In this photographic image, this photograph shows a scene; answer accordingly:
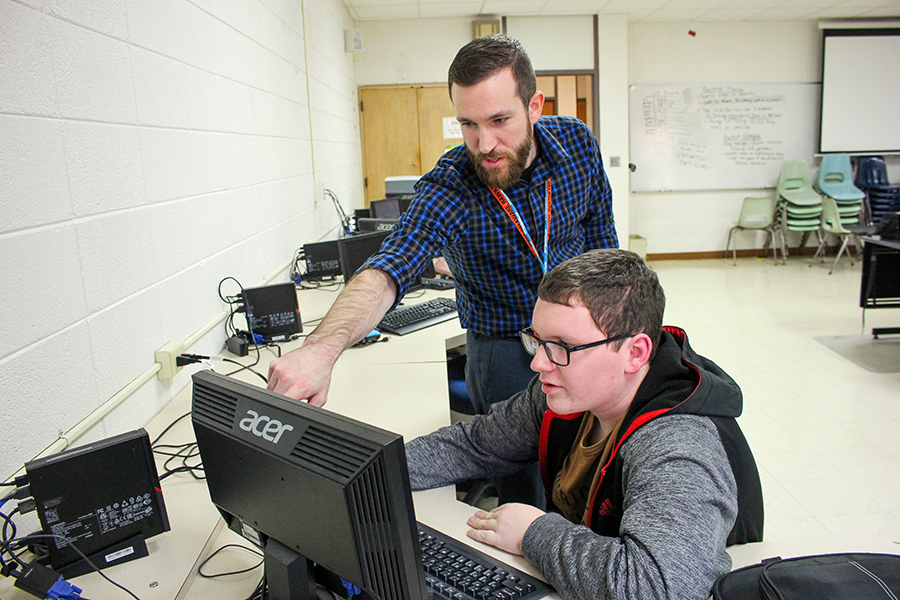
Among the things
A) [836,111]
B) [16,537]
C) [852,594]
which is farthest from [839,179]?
[16,537]

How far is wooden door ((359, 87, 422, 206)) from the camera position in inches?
281

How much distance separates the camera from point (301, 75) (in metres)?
4.02

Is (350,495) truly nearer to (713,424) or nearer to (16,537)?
(713,424)

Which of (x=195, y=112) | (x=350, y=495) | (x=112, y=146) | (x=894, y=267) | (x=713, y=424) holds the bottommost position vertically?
(x=894, y=267)

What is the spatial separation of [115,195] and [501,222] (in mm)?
986

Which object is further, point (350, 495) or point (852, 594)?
point (852, 594)

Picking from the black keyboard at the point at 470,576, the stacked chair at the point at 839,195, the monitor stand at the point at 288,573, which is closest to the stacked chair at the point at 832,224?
the stacked chair at the point at 839,195

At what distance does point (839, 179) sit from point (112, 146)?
26.3 feet

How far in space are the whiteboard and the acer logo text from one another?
7418 mm

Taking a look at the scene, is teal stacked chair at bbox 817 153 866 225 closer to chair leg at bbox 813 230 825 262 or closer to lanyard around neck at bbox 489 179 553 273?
chair leg at bbox 813 230 825 262

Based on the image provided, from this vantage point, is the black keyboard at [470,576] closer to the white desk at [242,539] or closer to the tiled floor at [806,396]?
the white desk at [242,539]

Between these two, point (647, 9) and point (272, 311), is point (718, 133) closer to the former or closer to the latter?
point (647, 9)

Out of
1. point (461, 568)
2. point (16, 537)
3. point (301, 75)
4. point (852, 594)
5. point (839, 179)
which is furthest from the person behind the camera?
point (839, 179)

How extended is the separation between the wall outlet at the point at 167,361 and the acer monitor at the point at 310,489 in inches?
35.5
